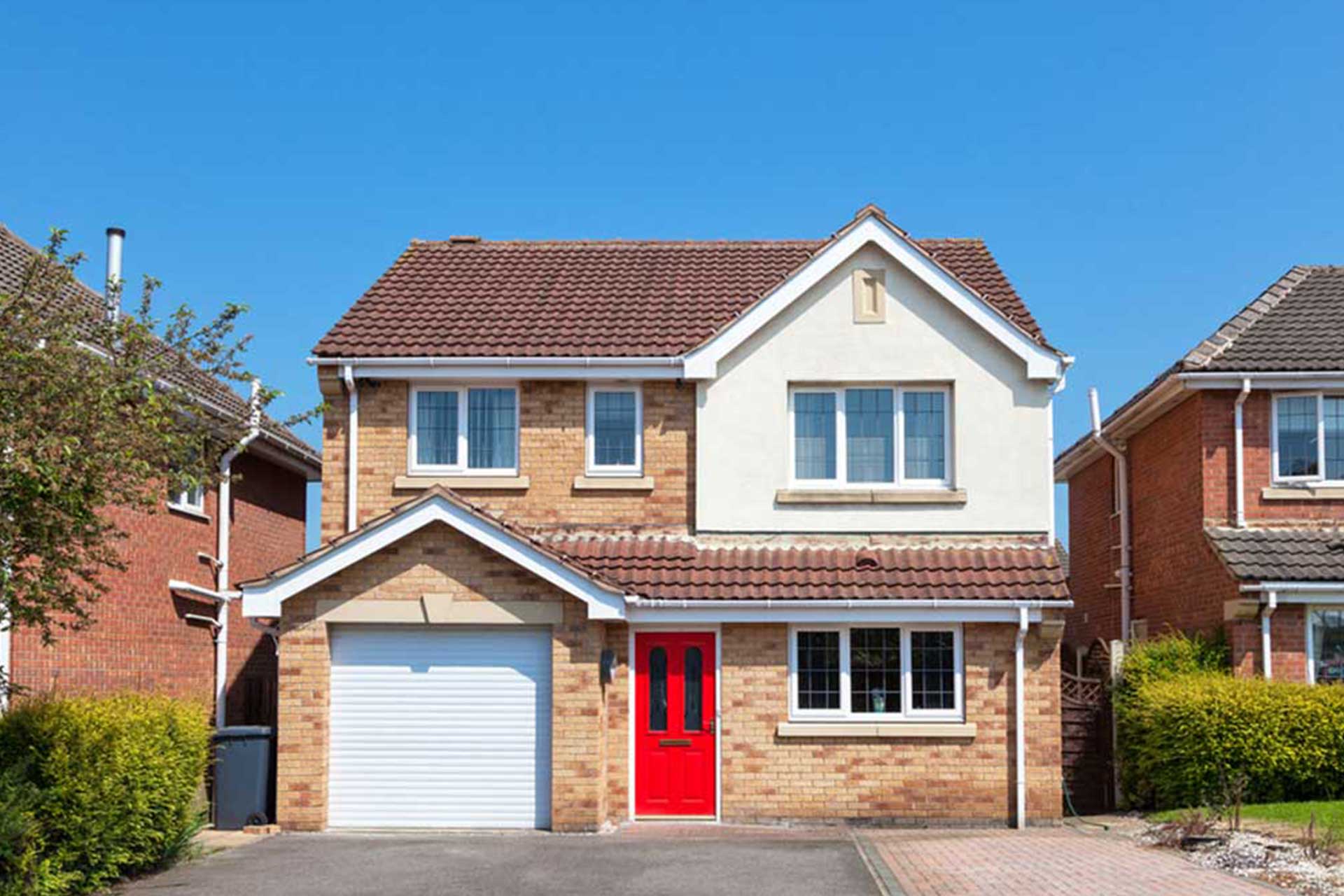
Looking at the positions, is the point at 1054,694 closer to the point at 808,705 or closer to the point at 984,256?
the point at 808,705

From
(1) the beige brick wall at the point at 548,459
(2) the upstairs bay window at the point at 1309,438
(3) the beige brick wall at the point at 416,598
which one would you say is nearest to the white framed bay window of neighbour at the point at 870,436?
(1) the beige brick wall at the point at 548,459

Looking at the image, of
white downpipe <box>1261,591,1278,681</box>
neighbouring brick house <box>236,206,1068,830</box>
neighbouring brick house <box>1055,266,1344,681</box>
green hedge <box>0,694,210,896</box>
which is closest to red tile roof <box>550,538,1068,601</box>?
neighbouring brick house <box>236,206,1068,830</box>

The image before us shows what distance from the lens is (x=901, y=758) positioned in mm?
19297

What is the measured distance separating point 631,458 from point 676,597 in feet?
8.19

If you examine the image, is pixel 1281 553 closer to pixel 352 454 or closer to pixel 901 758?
pixel 901 758

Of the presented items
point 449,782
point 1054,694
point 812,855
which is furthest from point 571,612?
point 1054,694

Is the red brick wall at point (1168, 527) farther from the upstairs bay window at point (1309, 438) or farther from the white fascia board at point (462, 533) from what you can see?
the white fascia board at point (462, 533)

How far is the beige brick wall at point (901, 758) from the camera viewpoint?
19.3 meters

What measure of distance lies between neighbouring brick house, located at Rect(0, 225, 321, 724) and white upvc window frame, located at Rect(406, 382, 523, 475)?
2305 millimetres

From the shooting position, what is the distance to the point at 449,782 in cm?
1870

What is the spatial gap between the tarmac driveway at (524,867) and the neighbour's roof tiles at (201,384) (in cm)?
471

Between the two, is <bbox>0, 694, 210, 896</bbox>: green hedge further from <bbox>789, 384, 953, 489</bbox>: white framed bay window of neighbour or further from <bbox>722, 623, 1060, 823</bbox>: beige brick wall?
<bbox>789, 384, 953, 489</bbox>: white framed bay window of neighbour

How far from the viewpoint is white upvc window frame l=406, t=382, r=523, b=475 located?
68.1 ft

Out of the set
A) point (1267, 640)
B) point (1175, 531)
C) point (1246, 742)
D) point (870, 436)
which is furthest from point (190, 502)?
point (1267, 640)
